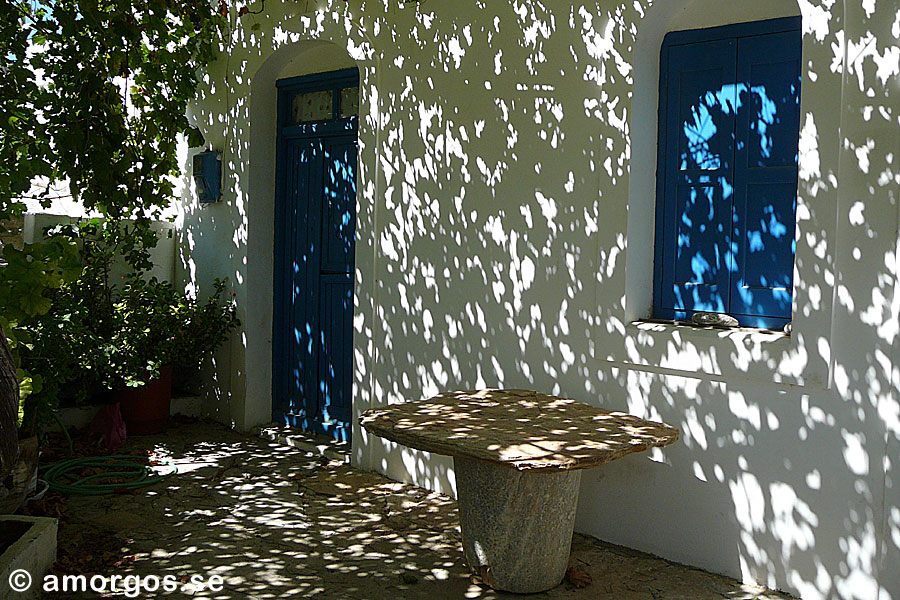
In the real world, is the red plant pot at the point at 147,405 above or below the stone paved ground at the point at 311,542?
above

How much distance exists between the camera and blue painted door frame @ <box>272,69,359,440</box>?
22.6 feet

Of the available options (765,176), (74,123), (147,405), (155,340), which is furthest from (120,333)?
(765,176)

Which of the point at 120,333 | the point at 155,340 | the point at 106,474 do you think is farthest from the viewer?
the point at 155,340

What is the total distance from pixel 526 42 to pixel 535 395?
6.95ft

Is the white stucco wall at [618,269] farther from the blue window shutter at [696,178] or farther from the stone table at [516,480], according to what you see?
the stone table at [516,480]

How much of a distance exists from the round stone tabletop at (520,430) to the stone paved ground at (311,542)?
781mm

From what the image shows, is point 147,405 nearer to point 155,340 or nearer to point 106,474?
point 155,340

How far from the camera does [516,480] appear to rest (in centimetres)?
397

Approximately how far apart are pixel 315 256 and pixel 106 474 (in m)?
2.37

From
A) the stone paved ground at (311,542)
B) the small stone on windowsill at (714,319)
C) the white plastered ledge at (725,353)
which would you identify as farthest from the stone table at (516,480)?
the small stone on windowsill at (714,319)

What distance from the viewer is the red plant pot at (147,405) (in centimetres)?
716

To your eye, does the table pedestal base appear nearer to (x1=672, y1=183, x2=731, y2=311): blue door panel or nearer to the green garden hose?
(x1=672, y1=183, x2=731, y2=311): blue door panel

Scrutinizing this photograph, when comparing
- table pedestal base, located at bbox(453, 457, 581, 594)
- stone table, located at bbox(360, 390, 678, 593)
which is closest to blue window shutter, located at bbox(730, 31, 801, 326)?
stone table, located at bbox(360, 390, 678, 593)

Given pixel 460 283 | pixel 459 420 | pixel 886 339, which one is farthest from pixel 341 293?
pixel 886 339
